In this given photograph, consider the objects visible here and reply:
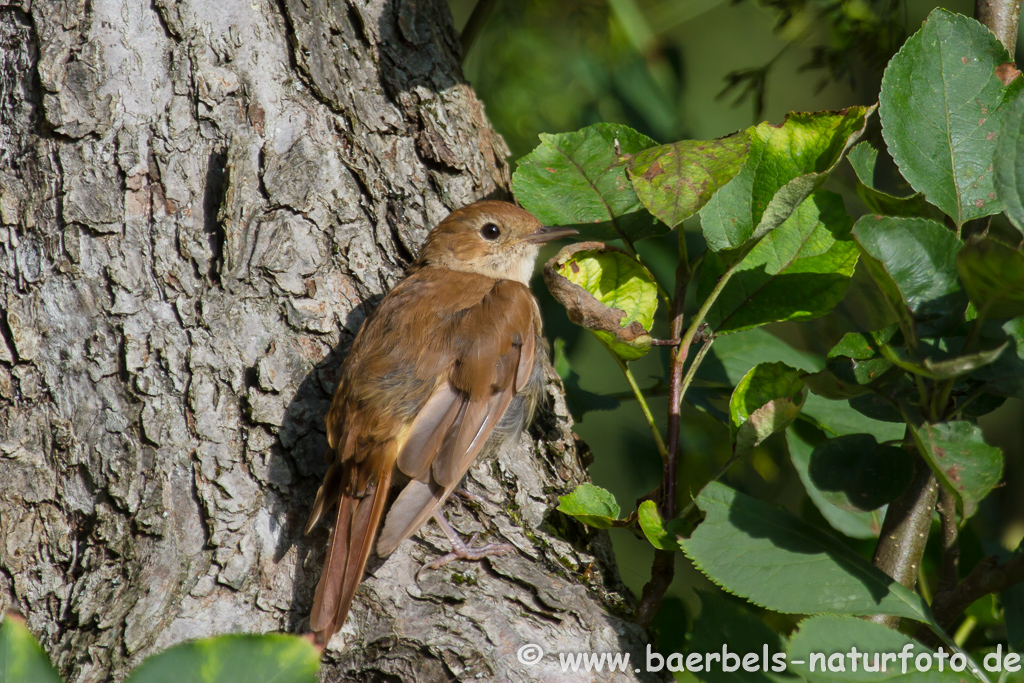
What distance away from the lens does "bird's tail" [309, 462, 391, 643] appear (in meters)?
2.20

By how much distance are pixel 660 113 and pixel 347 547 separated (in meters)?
2.45

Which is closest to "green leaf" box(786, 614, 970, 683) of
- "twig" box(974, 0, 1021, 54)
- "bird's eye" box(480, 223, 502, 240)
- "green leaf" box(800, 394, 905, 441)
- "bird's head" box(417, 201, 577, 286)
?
"green leaf" box(800, 394, 905, 441)

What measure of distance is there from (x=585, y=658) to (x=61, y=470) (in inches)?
64.2

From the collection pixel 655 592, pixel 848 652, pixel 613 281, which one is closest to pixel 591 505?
pixel 655 592

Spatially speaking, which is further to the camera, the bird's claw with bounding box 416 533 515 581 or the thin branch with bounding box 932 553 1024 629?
the bird's claw with bounding box 416 533 515 581

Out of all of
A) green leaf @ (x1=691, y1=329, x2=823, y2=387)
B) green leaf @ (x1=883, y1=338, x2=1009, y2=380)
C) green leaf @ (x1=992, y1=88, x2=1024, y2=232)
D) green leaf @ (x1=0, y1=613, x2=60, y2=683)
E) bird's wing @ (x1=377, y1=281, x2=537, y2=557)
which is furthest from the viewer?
green leaf @ (x1=691, y1=329, x2=823, y2=387)

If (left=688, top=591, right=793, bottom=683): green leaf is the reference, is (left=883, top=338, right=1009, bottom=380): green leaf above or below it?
above

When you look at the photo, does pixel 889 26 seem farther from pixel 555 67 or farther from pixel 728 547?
pixel 728 547

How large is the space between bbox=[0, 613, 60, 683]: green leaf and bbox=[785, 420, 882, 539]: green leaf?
1.83m

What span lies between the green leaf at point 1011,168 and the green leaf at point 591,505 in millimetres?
1212

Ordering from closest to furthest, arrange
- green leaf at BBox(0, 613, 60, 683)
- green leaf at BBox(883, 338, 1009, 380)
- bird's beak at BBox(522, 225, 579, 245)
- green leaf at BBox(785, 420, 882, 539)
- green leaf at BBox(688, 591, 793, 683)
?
→ green leaf at BBox(0, 613, 60, 683) < green leaf at BBox(883, 338, 1009, 380) < green leaf at BBox(688, 591, 793, 683) < green leaf at BBox(785, 420, 882, 539) < bird's beak at BBox(522, 225, 579, 245)

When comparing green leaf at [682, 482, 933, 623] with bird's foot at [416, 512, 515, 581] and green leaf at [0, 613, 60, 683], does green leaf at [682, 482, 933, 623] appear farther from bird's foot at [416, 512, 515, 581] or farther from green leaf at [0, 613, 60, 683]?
green leaf at [0, 613, 60, 683]

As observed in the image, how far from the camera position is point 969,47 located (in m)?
1.92

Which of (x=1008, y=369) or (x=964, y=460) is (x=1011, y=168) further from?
(x=964, y=460)
